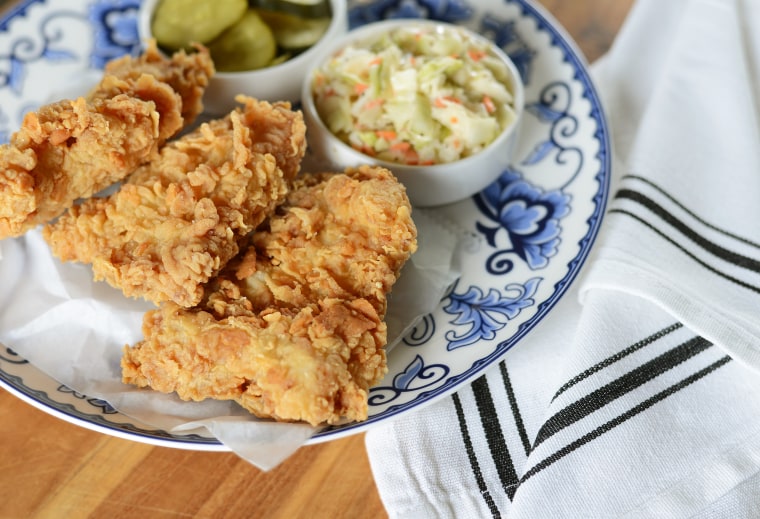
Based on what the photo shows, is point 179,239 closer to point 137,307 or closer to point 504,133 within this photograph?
point 137,307

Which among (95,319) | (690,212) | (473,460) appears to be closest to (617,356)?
(473,460)

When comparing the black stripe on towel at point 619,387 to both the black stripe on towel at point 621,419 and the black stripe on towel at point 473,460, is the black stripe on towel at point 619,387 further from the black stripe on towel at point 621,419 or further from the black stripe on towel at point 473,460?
the black stripe on towel at point 473,460

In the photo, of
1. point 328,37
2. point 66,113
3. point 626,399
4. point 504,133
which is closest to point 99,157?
point 66,113

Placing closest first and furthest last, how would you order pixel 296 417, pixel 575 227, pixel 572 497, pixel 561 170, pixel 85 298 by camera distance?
pixel 296 417 → pixel 572 497 → pixel 85 298 → pixel 575 227 → pixel 561 170

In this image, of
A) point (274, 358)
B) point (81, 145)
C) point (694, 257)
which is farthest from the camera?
point (694, 257)

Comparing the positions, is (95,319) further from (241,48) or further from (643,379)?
(643,379)

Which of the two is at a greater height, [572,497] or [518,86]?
[518,86]

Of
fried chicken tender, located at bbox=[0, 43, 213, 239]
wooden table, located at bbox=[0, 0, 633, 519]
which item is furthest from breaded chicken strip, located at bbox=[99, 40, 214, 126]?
wooden table, located at bbox=[0, 0, 633, 519]
